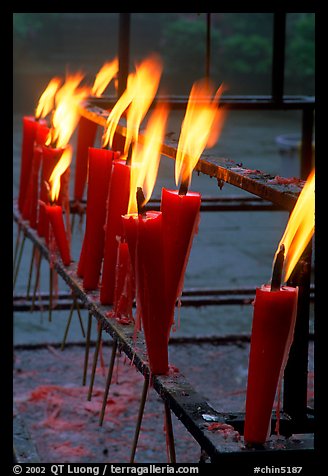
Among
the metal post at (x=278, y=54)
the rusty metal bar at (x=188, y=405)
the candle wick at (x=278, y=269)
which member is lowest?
the rusty metal bar at (x=188, y=405)

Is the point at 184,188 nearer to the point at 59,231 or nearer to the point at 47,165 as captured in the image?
the point at 59,231

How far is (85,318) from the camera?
20.0 feet

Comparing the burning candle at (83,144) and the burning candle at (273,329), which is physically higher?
the burning candle at (83,144)

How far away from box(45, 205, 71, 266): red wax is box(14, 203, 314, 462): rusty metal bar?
256 mm

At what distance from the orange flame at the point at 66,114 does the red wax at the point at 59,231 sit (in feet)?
0.93

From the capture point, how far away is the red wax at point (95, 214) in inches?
92.3

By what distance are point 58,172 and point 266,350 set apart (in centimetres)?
151

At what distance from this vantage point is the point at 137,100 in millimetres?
2402

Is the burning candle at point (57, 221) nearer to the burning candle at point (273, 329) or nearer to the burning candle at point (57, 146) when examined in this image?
the burning candle at point (57, 146)

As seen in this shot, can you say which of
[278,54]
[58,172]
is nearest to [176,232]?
[58,172]

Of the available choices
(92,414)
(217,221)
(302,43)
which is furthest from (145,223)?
(302,43)

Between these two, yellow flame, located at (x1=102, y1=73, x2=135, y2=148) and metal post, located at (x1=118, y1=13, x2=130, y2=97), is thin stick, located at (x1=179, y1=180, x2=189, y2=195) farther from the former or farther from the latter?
metal post, located at (x1=118, y1=13, x2=130, y2=97)

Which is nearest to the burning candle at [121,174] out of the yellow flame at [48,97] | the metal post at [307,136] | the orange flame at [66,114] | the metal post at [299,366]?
the orange flame at [66,114]

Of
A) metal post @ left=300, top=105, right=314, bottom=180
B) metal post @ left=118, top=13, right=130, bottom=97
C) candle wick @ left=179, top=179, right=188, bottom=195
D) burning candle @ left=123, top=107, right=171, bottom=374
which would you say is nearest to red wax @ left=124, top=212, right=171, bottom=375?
burning candle @ left=123, top=107, right=171, bottom=374
